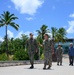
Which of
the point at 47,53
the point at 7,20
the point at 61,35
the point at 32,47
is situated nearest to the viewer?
the point at 47,53

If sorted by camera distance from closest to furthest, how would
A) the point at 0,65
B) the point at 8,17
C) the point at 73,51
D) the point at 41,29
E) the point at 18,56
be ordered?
the point at 0,65 < the point at 73,51 < the point at 18,56 < the point at 8,17 < the point at 41,29

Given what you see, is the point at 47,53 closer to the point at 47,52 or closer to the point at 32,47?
the point at 47,52

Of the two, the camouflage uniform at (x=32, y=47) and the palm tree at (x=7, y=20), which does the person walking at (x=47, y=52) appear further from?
the palm tree at (x=7, y=20)

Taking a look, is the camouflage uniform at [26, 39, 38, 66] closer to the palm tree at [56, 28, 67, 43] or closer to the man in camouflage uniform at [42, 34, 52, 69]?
the man in camouflage uniform at [42, 34, 52, 69]

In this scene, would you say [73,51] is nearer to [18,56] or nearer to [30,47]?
[30,47]

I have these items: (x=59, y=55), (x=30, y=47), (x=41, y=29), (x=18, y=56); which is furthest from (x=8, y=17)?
(x=30, y=47)

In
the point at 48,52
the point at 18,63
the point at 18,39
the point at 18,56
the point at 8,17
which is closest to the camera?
the point at 48,52

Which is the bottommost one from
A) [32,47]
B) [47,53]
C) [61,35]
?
[47,53]

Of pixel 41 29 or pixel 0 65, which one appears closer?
pixel 0 65

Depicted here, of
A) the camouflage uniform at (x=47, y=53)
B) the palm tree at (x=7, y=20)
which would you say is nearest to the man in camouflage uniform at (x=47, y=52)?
the camouflage uniform at (x=47, y=53)

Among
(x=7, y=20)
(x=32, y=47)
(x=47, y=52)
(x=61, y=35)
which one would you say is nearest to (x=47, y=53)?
(x=47, y=52)

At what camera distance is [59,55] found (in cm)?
2369

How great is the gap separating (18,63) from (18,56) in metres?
18.9

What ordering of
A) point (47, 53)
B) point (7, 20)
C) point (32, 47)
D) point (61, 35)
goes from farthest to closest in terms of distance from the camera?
point (61, 35) < point (7, 20) < point (32, 47) < point (47, 53)
